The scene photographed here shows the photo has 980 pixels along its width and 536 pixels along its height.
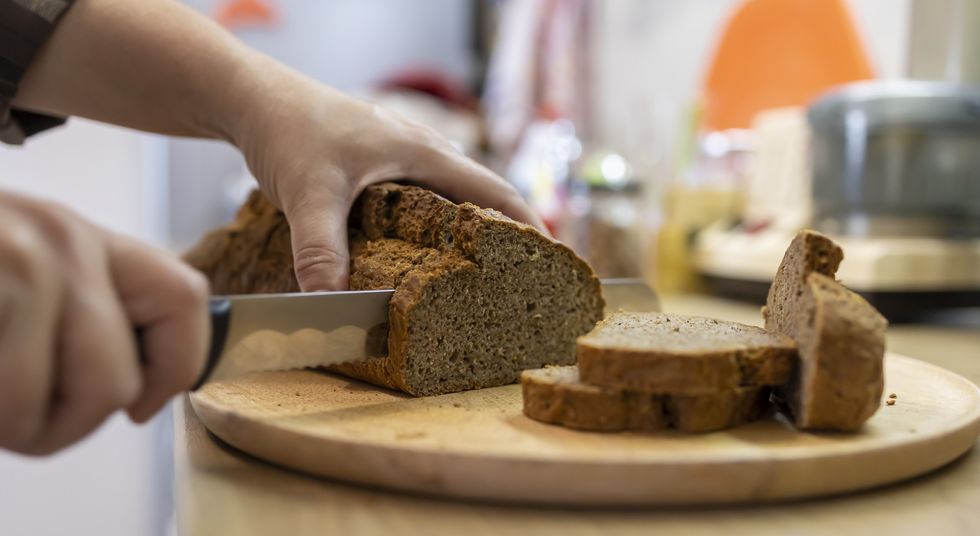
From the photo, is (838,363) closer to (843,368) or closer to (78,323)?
(843,368)

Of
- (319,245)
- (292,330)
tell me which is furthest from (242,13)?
(292,330)

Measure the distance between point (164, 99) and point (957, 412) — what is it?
166 centimetres

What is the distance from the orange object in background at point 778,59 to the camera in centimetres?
362

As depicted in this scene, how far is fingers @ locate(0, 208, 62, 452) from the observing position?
0.79 meters

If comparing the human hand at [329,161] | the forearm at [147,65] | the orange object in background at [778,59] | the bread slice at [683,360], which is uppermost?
the orange object in background at [778,59]

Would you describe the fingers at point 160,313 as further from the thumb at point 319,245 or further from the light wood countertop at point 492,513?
the thumb at point 319,245

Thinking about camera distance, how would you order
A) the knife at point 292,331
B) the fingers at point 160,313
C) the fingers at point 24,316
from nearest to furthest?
the fingers at point 24,316 → the fingers at point 160,313 → the knife at point 292,331

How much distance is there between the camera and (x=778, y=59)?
3934 mm

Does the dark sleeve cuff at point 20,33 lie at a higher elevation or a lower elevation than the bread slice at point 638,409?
higher

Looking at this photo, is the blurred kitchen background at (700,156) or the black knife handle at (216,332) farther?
the blurred kitchen background at (700,156)

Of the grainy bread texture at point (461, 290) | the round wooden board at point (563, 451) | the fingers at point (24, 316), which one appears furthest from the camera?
the grainy bread texture at point (461, 290)

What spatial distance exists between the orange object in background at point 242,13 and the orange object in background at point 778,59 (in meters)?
5.50

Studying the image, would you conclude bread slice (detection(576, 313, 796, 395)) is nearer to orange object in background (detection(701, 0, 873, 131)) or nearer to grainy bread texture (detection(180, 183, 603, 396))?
grainy bread texture (detection(180, 183, 603, 396))

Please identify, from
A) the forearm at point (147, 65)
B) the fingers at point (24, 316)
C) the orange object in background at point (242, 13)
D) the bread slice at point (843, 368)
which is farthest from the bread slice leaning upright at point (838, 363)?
the orange object in background at point (242, 13)
